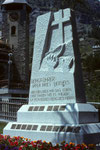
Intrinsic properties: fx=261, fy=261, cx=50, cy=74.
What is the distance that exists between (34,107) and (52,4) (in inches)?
4872

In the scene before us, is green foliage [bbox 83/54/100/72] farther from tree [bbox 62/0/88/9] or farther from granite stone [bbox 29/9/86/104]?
tree [bbox 62/0/88/9]

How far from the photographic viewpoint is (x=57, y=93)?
26.3ft

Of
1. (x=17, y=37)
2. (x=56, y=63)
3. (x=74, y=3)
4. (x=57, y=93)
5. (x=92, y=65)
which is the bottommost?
(x=92, y=65)

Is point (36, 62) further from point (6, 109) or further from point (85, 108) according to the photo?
point (6, 109)

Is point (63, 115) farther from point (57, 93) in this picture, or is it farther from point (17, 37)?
point (17, 37)

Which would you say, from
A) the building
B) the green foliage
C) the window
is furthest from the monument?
the green foliage

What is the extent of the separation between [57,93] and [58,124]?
1096 millimetres

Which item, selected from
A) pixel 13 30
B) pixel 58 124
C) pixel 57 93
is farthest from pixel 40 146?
pixel 13 30

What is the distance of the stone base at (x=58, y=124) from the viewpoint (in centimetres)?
682

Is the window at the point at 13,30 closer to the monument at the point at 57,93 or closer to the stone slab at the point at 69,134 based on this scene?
the monument at the point at 57,93

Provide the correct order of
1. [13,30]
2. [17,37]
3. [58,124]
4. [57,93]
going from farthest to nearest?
[13,30] < [17,37] < [57,93] < [58,124]

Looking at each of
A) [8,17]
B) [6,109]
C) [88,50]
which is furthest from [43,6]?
[6,109]

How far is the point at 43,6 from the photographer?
411ft

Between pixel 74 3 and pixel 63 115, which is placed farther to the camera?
pixel 74 3
